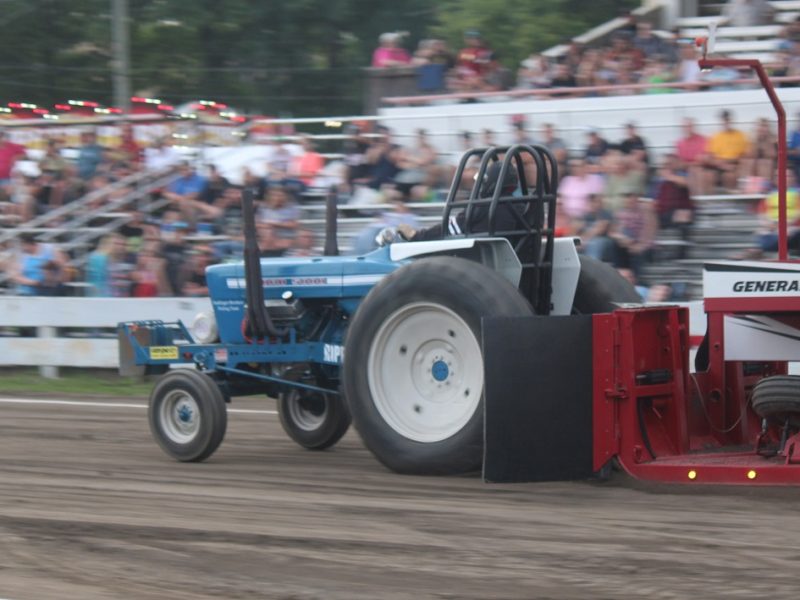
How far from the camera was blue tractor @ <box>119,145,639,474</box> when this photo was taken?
25.6 feet

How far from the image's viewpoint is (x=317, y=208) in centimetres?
1542

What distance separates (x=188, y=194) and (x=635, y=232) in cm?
554

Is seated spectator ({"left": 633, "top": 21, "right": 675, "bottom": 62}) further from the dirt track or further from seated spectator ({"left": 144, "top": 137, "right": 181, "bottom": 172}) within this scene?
the dirt track

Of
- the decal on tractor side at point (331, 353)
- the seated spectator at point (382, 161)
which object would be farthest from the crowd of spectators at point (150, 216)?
the decal on tractor side at point (331, 353)

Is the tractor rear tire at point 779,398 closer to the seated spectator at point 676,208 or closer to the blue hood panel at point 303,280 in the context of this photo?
the blue hood panel at point 303,280

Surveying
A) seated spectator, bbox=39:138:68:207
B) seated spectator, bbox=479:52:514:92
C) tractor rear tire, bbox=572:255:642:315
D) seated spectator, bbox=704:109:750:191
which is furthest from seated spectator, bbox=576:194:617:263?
seated spectator, bbox=39:138:68:207

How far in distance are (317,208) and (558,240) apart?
731 cm

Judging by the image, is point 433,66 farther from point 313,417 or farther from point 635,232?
point 313,417

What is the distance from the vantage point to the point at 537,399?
725 cm

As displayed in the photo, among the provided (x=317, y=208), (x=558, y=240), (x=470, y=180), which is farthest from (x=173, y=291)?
(x=558, y=240)

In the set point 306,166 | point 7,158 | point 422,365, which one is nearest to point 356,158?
point 306,166

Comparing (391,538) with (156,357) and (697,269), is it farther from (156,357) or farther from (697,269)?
(697,269)

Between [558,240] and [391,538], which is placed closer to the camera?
[391,538]

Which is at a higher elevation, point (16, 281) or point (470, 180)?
point (470, 180)
